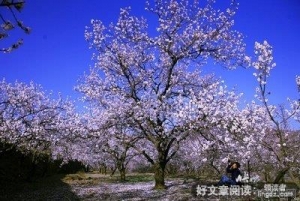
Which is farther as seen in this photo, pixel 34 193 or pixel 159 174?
pixel 34 193

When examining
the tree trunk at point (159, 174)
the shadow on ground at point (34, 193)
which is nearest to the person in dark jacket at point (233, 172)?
the tree trunk at point (159, 174)

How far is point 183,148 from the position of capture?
35312mm

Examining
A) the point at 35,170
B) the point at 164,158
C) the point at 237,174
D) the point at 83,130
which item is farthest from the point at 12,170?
the point at 237,174

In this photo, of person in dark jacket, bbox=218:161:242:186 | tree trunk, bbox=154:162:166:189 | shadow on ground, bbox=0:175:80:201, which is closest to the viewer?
person in dark jacket, bbox=218:161:242:186

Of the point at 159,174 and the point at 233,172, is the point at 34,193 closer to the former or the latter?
the point at 159,174

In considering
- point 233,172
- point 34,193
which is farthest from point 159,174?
point 34,193

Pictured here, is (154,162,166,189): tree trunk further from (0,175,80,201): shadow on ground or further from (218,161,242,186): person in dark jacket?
(218,161,242,186): person in dark jacket

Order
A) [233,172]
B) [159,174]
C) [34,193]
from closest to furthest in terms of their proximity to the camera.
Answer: [233,172]
[159,174]
[34,193]

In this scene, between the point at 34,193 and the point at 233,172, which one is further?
the point at 34,193

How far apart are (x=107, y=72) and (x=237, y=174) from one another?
35.1 ft

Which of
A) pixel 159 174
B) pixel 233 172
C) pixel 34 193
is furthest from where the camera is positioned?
pixel 34 193

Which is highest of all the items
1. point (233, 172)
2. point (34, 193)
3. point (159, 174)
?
point (233, 172)

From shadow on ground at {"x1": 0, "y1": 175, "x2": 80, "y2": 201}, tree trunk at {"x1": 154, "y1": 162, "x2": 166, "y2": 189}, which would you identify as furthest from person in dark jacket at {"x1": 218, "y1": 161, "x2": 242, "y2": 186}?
shadow on ground at {"x1": 0, "y1": 175, "x2": 80, "y2": 201}

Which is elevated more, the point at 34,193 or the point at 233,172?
the point at 233,172
